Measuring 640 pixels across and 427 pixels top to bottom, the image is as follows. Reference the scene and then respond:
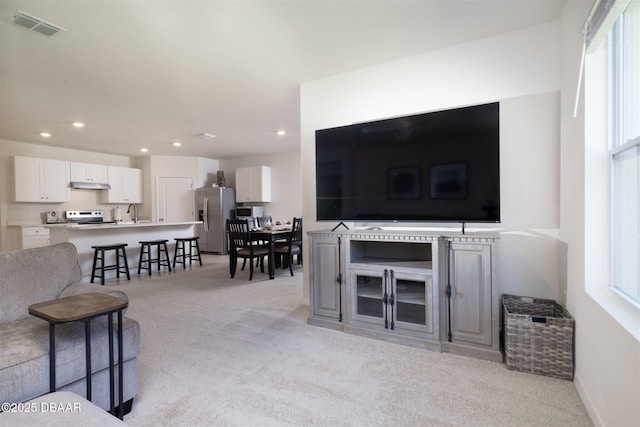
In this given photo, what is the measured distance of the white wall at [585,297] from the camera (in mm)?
1222

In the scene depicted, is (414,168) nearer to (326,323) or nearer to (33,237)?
(326,323)

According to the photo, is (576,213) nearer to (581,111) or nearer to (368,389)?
(581,111)

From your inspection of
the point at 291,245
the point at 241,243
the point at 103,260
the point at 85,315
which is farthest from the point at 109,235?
the point at 85,315

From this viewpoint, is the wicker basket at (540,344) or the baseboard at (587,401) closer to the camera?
the baseboard at (587,401)

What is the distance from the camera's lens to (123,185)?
24.4 feet

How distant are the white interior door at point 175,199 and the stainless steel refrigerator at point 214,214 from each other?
0.89 feet

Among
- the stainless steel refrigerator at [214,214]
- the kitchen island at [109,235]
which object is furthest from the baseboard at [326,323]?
the stainless steel refrigerator at [214,214]

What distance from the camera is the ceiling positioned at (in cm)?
219

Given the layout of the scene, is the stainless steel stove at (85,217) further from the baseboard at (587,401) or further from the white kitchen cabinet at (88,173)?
the baseboard at (587,401)

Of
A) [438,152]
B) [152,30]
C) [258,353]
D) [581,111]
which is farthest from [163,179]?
[581,111]

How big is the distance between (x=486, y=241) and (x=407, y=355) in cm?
105

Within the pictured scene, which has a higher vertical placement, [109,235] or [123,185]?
[123,185]

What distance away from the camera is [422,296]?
246cm

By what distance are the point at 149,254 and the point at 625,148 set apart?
5.89 metres
